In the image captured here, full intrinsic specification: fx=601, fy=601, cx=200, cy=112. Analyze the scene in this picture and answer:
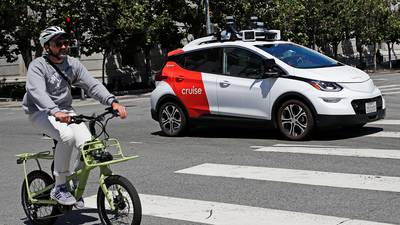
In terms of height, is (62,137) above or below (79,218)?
above

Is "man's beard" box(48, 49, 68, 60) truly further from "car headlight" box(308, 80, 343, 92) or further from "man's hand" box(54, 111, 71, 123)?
"car headlight" box(308, 80, 343, 92)

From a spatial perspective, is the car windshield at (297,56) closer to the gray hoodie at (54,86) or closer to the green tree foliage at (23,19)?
the gray hoodie at (54,86)

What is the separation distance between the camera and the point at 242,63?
10.4 m

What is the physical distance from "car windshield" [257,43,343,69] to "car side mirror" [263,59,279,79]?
0.94ft

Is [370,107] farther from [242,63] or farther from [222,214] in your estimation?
[222,214]

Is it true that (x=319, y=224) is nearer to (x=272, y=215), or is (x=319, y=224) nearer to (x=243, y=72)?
(x=272, y=215)

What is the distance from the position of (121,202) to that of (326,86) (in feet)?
18.1

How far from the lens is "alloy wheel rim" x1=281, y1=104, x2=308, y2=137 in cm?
974

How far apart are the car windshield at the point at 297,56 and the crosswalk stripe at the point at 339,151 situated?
1598 mm

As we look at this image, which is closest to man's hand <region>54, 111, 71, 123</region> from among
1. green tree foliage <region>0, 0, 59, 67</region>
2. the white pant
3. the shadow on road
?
the white pant

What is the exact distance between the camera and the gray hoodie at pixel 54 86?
4.98 meters

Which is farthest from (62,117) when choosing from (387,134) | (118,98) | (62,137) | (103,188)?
(118,98)

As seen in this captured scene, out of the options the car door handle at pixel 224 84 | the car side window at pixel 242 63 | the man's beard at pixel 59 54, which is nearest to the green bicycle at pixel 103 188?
the man's beard at pixel 59 54

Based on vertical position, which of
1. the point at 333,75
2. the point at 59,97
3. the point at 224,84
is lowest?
the point at 224,84
